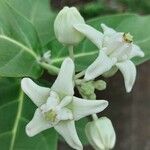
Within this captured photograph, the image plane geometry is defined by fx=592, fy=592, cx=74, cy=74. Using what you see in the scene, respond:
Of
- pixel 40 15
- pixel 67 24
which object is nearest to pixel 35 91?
pixel 67 24

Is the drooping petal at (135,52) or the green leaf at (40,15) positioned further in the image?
the green leaf at (40,15)

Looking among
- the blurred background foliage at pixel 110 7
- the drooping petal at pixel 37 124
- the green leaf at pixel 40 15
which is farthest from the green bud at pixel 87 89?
the blurred background foliage at pixel 110 7

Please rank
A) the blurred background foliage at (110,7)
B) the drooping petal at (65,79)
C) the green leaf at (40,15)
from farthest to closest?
the blurred background foliage at (110,7), the green leaf at (40,15), the drooping petal at (65,79)

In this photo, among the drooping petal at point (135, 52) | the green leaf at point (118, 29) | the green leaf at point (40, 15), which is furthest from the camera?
the green leaf at point (40, 15)

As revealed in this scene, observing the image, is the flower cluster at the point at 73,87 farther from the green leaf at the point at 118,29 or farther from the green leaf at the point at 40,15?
the green leaf at the point at 40,15

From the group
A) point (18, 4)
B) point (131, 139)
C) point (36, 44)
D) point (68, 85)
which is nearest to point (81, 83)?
point (68, 85)

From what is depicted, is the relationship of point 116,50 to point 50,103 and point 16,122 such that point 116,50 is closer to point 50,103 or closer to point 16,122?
point 50,103

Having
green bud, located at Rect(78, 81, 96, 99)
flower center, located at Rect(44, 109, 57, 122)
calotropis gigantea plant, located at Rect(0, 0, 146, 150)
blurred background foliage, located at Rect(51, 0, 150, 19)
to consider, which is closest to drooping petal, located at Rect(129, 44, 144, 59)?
calotropis gigantea plant, located at Rect(0, 0, 146, 150)
